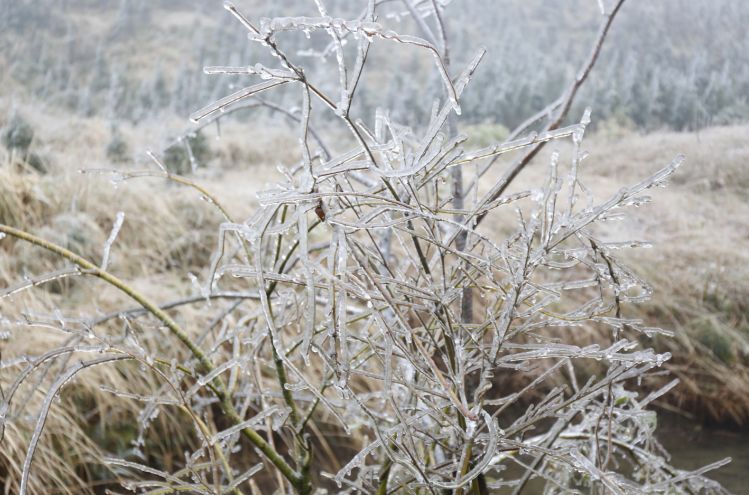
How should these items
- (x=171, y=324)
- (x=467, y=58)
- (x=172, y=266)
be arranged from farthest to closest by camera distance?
(x=467, y=58), (x=172, y=266), (x=171, y=324)

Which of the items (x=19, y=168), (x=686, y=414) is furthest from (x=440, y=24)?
(x=19, y=168)

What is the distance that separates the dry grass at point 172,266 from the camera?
61.0 inches

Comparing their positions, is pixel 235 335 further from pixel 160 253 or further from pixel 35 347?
pixel 160 253

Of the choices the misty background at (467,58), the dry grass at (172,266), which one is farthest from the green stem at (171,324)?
the misty background at (467,58)

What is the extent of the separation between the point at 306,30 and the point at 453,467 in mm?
325

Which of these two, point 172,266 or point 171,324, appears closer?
point 171,324

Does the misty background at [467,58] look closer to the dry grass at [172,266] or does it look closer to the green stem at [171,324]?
the dry grass at [172,266]

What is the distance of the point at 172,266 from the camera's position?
7.43ft

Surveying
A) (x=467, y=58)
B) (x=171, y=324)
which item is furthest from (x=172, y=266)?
(x=467, y=58)

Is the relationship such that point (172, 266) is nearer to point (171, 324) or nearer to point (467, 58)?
point (171, 324)

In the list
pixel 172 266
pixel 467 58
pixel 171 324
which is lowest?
pixel 172 266

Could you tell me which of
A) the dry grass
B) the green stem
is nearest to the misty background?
the dry grass

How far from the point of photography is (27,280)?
0.48 metres

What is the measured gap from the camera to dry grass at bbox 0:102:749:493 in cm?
155
